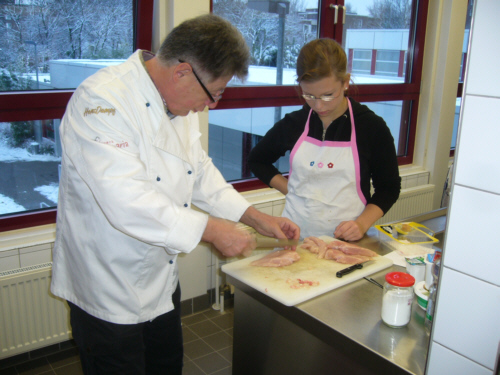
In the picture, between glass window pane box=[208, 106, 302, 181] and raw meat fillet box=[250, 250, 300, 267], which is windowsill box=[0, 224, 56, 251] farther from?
raw meat fillet box=[250, 250, 300, 267]

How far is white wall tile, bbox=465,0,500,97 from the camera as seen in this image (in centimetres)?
84

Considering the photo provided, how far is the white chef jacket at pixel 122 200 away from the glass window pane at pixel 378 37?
2.64 meters

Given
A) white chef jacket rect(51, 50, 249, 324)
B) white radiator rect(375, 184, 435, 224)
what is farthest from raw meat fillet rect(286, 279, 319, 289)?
white radiator rect(375, 184, 435, 224)

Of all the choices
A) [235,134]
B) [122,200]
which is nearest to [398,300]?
[122,200]

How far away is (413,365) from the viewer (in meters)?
1.12

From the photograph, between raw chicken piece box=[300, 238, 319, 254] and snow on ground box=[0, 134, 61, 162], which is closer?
raw chicken piece box=[300, 238, 319, 254]

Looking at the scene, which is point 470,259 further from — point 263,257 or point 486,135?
point 263,257

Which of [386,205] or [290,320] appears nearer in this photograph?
[290,320]

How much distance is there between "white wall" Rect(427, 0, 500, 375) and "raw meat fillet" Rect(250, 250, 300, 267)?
A: 0.71m

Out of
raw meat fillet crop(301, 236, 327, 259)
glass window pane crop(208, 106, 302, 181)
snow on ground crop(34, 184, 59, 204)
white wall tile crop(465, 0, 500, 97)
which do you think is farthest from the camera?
glass window pane crop(208, 106, 302, 181)

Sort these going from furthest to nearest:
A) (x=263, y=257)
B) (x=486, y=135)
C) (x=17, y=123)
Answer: (x=17, y=123) → (x=263, y=257) → (x=486, y=135)

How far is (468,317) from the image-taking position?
3.12 feet

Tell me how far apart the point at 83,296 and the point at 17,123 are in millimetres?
1419

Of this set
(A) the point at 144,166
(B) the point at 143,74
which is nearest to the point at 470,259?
(A) the point at 144,166
